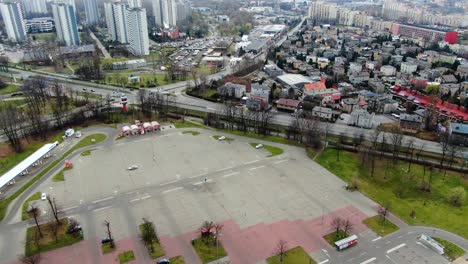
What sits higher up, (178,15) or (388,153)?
(178,15)

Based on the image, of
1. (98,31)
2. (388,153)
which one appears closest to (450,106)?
(388,153)

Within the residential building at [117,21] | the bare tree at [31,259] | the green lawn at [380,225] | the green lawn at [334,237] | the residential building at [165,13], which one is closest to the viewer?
the bare tree at [31,259]

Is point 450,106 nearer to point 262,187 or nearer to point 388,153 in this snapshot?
point 388,153

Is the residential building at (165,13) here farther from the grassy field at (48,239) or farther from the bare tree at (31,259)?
the bare tree at (31,259)

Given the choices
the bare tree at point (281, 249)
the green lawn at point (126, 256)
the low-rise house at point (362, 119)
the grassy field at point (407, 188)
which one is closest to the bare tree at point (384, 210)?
the grassy field at point (407, 188)

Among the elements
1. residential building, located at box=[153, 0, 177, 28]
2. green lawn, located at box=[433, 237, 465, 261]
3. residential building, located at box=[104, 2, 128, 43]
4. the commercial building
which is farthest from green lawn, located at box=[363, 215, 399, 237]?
the commercial building

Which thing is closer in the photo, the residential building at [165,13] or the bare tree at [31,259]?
the bare tree at [31,259]
